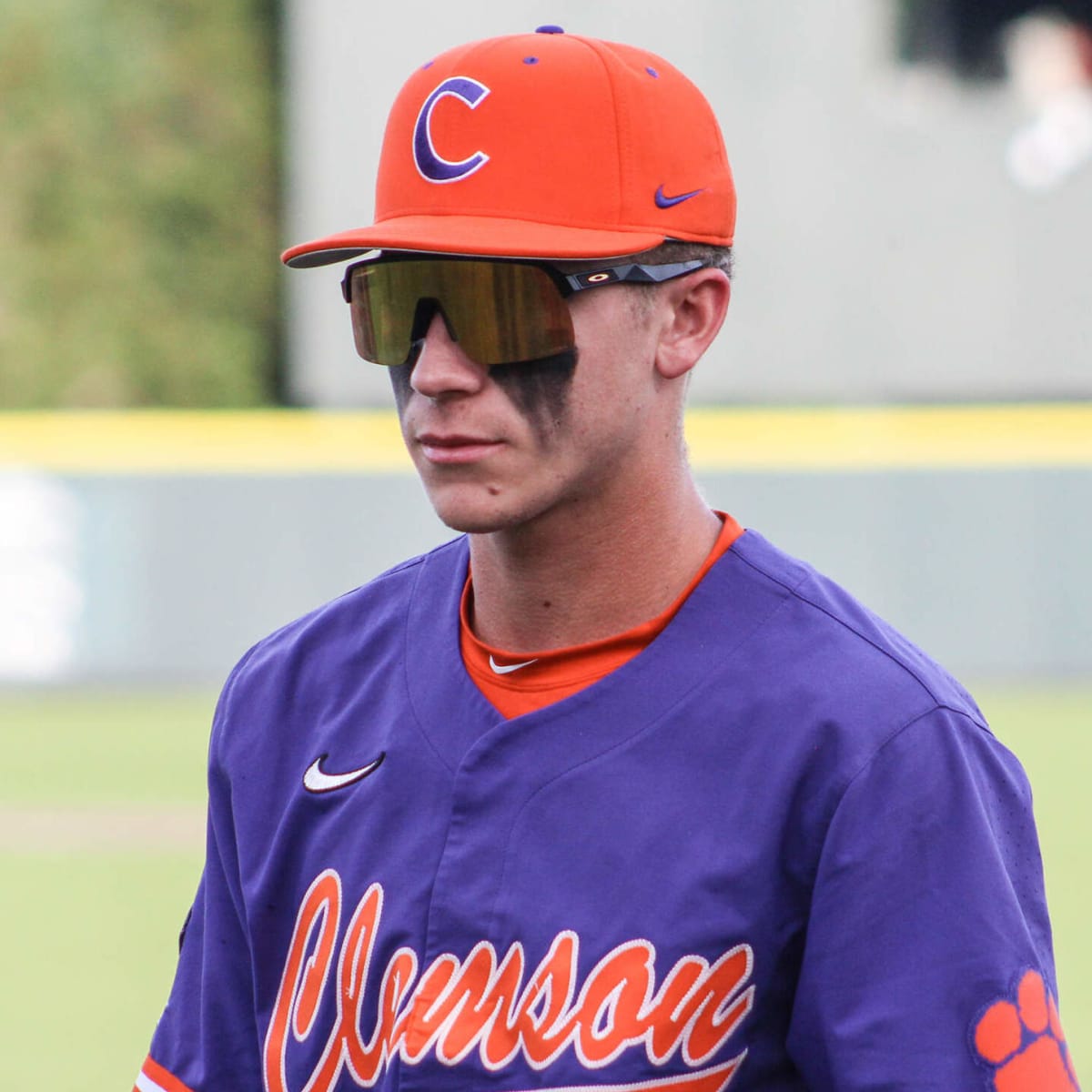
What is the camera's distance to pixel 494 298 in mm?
2049

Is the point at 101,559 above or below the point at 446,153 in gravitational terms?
below

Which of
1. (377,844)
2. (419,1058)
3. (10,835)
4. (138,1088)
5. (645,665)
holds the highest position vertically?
(645,665)

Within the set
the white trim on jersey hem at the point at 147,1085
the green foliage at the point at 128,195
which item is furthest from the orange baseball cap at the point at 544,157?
the green foliage at the point at 128,195

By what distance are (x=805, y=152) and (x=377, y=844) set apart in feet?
33.1

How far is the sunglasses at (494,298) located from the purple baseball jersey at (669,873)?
332 millimetres

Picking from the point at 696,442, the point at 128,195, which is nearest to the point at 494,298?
the point at 696,442

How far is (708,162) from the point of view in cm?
216

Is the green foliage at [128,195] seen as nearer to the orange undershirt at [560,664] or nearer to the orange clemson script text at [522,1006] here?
the orange undershirt at [560,664]

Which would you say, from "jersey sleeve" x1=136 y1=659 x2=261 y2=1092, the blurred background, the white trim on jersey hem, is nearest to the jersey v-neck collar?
"jersey sleeve" x1=136 y1=659 x2=261 y2=1092

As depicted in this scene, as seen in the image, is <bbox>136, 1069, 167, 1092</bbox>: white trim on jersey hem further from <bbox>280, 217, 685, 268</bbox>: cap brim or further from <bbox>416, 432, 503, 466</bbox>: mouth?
<bbox>280, 217, 685, 268</bbox>: cap brim

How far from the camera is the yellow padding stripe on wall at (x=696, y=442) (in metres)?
10.3

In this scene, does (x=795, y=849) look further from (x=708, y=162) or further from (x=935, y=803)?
(x=708, y=162)

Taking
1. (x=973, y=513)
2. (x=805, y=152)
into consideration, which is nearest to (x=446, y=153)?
(x=973, y=513)

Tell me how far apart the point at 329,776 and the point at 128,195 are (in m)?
12.0
